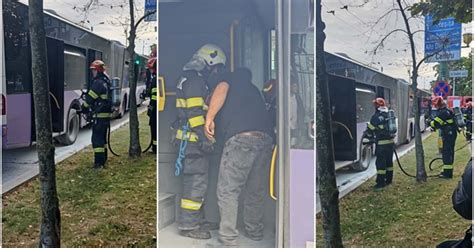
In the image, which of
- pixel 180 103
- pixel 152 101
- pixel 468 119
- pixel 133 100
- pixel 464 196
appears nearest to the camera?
pixel 464 196

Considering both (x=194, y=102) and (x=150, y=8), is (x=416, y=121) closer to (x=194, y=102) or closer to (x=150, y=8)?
(x=194, y=102)

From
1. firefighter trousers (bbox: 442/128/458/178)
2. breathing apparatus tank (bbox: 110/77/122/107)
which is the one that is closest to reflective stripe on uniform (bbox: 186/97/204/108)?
breathing apparatus tank (bbox: 110/77/122/107)

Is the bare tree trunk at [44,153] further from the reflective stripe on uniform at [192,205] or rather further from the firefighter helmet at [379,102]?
the firefighter helmet at [379,102]

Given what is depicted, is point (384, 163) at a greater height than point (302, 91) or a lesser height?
lesser

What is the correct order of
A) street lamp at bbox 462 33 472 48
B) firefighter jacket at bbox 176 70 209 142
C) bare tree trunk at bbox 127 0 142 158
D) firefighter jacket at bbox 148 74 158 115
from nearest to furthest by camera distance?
street lamp at bbox 462 33 472 48 → firefighter jacket at bbox 176 70 209 142 → firefighter jacket at bbox 148 74 158 115 → bare tree trunk at bbox 127 0 142 158

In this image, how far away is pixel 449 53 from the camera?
6.32 ft

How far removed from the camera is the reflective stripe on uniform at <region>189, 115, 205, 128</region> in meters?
2.01

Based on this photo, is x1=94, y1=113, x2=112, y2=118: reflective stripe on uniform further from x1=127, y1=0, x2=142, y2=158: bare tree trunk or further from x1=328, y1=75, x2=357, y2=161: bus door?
x1=328, y1=75, x2=357, y2=161: bus door

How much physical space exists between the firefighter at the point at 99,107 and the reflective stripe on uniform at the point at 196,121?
0.53 metres

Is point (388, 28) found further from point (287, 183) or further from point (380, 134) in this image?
point (287, 183)

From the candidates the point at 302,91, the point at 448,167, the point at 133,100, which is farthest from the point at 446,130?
the point at 133,100

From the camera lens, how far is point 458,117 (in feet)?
6.42

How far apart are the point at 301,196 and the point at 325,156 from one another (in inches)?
8.1

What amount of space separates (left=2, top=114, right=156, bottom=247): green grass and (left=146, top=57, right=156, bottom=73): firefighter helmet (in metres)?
0.35
